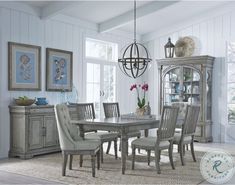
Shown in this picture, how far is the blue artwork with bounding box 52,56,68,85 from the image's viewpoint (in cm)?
652

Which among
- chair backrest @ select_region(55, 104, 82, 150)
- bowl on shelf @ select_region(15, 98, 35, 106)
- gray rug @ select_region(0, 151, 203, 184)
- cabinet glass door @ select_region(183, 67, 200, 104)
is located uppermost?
cabinet glass door @ select_region(183, 67, 200, 104)

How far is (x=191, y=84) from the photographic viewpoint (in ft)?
25.5

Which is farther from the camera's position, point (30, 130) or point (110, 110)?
point (110, 110)

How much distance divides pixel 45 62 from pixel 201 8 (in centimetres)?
370

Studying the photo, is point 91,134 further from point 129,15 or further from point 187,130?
point 129,15

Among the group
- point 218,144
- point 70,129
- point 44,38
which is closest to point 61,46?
point 44,38

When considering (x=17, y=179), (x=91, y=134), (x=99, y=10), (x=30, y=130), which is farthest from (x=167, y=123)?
(x=99, y=10)

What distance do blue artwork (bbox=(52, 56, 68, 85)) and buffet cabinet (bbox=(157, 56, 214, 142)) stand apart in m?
2.55

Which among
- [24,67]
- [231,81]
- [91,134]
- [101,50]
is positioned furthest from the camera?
[101,50]

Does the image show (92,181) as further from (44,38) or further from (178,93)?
(178,93)

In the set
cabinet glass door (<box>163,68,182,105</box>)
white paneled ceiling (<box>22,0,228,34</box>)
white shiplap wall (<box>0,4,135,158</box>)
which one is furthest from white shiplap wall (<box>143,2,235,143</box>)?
white shiplap wall (<box>0,4,135,158</box>)

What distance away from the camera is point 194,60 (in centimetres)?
763

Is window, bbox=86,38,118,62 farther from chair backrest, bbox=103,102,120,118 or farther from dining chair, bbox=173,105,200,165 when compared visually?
dining chair, bbox=173,105,200,165

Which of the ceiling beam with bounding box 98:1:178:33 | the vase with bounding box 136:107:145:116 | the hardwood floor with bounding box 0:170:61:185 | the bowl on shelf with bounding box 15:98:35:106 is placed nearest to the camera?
the hardwood floor with bounding box 0:170:61:185
